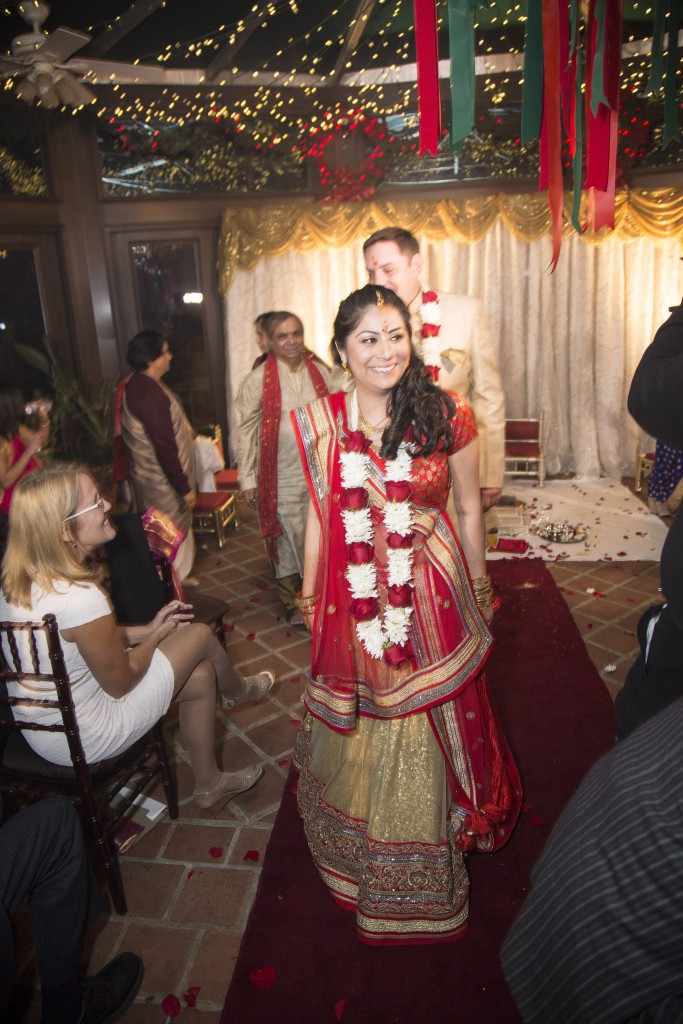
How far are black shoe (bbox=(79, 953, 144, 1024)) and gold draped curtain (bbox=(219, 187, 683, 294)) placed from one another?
653 centimetres

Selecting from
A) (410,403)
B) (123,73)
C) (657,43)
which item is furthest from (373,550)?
(123,73)

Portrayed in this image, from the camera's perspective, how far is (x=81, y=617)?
2246 millimetres

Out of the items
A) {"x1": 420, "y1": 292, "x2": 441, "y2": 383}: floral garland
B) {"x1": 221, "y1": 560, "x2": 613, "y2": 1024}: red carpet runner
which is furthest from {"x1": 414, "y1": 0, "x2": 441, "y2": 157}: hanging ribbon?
{"x1": 221, "y1": 560, "x2": 613, "y2": 1024}: red carpet runner

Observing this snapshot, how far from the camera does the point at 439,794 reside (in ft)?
7.43

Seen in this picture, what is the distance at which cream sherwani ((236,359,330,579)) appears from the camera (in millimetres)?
4426

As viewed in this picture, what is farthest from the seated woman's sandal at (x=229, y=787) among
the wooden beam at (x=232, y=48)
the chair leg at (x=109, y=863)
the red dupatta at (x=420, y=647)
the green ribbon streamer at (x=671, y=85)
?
the wooden beam at (x=232, y=48)

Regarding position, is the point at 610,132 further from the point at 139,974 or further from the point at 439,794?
the point at 139,974

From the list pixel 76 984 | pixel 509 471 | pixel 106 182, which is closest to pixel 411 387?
pixel 76 984

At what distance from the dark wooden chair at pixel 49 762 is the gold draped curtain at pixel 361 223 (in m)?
5.84

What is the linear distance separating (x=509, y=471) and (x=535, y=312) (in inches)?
71.1

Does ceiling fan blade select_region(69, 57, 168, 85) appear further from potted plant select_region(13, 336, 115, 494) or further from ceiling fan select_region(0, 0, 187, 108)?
potted plant select_region(13, 336, 115, 494)

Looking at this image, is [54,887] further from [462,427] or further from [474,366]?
[474,366]

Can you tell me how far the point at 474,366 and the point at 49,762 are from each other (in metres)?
2.70

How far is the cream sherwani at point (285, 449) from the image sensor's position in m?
4.43
